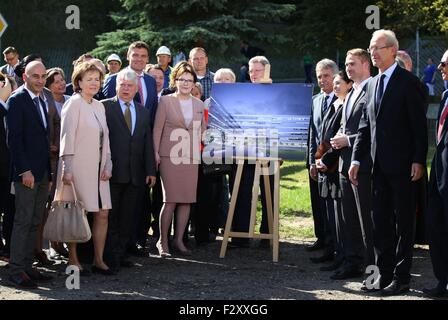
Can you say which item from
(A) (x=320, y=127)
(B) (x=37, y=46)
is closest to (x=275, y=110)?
(A) (x=320, y=127)

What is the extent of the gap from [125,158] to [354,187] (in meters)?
2.54

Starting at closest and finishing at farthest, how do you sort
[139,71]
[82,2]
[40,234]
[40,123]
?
1. [40,123]
2. [40,234]
3. [139,71]
4. [82,2]

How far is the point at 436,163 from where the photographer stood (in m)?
7.42

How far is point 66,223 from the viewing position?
786 centimetres

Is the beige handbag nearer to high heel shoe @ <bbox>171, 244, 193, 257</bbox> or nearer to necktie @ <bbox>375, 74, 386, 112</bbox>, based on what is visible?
high heel shoe @ <bbox>171, 244, 193, 257</bbox>

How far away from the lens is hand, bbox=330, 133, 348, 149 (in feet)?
26.7

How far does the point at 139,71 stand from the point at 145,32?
15.6 m

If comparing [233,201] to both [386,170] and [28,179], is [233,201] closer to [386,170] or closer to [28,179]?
[386,170]

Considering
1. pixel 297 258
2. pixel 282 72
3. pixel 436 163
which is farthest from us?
pixel 282 72

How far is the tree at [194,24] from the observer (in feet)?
81.9

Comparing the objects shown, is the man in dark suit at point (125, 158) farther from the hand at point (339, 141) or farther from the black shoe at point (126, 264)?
the hand at point (339, 141)

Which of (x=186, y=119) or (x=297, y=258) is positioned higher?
(x=186, y=119)

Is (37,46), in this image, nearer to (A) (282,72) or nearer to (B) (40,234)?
(A) (282,72)

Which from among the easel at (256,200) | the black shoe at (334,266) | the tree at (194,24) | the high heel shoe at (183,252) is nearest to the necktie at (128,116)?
the easel at (256,200)
